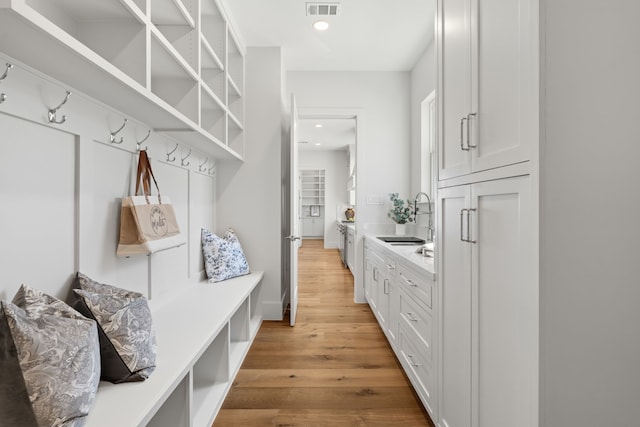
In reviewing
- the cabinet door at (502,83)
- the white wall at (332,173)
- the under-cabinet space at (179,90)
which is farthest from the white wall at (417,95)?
the white wall at (332,173)

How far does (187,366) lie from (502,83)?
152 centimetres

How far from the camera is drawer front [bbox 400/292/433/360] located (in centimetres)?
168

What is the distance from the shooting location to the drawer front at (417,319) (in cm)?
168

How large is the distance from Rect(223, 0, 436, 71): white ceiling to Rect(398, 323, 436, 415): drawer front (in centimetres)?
248

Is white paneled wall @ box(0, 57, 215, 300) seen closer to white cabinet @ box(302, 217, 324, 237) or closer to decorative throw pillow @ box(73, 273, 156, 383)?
decorative throw pillow @ box(73, 273, 156, 383)

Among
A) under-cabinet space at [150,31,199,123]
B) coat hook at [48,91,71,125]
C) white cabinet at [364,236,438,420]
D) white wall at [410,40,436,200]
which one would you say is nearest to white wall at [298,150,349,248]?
white wall at [410,40,436,200]

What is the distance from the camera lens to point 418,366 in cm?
186

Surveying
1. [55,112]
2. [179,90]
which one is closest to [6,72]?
[55,112]

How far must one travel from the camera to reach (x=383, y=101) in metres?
3.78

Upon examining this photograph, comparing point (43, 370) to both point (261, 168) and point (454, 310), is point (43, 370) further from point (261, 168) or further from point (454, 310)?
point (261, 168)

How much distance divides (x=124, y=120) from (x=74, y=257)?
0.69m

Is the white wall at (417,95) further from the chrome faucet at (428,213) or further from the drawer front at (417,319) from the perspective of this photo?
the drawer front at (417,319)

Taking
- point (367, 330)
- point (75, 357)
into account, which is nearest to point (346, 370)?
point (367, 330)

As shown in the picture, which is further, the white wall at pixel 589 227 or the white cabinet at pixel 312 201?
the white cabinet at pixel 312 201
